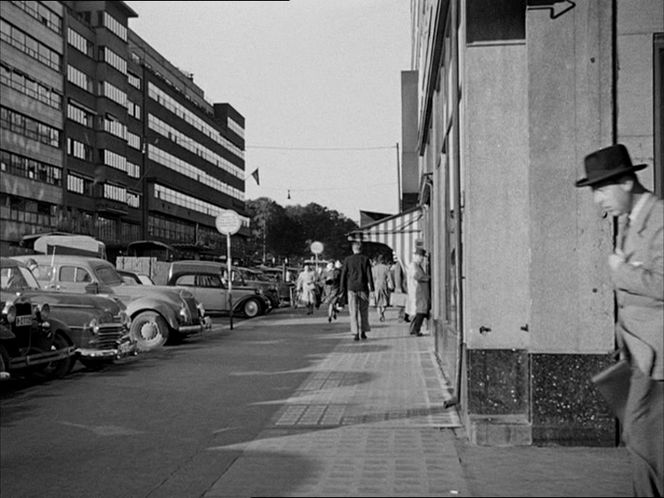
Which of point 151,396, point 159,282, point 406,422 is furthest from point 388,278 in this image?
point 406,422

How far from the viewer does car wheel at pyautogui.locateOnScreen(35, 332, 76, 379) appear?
12555 mm

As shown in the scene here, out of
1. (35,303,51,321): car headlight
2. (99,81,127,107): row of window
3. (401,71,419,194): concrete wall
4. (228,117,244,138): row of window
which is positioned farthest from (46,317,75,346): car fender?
(401,71,419,194): concrete wall

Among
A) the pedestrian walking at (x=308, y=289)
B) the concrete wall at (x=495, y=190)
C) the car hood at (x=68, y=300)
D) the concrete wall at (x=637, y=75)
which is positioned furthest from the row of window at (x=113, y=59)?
the pedestrian walking at (x=308, y=289)

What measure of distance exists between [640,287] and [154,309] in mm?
15327

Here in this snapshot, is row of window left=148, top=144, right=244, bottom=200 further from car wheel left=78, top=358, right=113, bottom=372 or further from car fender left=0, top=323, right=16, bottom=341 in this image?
car wheel left=78, top=358, right=113, bottom=372

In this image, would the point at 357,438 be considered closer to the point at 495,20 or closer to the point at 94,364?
the point at 495,20

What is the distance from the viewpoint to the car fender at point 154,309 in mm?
18141

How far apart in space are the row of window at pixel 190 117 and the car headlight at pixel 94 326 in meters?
11.1

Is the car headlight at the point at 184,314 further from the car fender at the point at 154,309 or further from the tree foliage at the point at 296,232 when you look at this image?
the tree foliage at the point at 296,232

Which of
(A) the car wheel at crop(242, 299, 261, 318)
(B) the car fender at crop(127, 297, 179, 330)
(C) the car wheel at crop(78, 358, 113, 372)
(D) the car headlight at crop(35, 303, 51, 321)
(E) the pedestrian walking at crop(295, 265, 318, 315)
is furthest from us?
(E) the pedestrian walking at crop(295, 265, 318, 315)

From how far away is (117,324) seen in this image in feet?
46.3

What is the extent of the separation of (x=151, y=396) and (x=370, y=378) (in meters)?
2.85

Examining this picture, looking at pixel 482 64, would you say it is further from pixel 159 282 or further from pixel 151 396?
pixel 159 282

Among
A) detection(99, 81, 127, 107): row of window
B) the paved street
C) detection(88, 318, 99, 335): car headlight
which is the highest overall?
detection(99, 81, 127, 107): row of window
